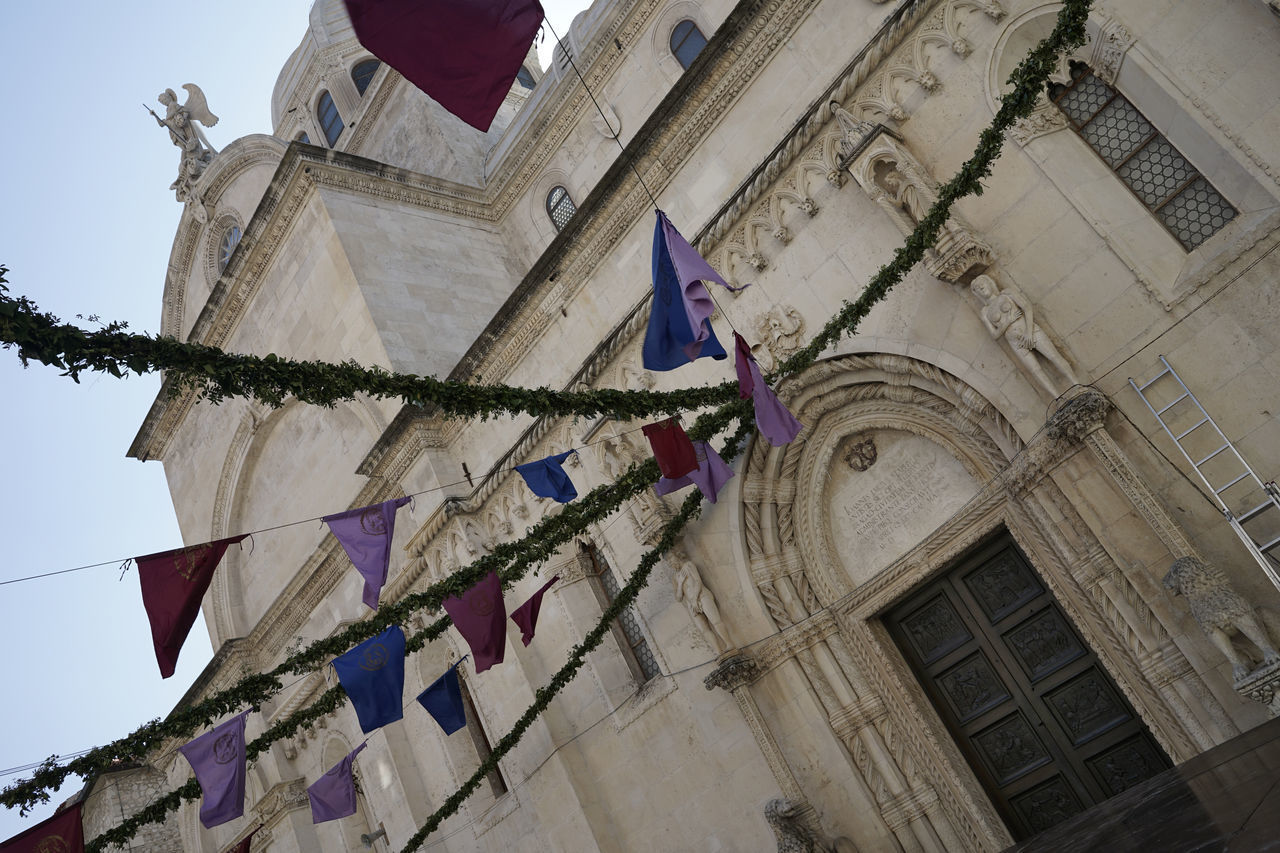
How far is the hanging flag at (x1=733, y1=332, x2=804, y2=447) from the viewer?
331 inches

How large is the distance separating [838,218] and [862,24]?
2224 mm

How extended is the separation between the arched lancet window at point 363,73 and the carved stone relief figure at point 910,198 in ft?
63.2

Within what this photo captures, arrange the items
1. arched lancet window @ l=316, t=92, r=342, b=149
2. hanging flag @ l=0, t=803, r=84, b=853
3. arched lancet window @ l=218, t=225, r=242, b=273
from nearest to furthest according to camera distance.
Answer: hanging flag @ l=0, t=803, r=84, b=853, arched lancet window @ l=218, t=225, r=242, b=273, arched lancet window @ l=316, t=92, r=342, b=149

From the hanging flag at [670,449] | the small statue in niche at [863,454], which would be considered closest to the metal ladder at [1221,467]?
the small statue in niche at [863,454]

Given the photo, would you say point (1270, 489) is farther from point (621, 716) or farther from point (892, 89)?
point (621, 716)

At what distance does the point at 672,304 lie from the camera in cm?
795

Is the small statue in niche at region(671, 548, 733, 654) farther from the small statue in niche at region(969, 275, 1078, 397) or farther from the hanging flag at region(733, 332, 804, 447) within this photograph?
the small statue in niche at region(969, 275, 1078, 397)

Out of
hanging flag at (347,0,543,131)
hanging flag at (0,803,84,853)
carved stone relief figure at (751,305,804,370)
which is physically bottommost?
hanging flag at (0,803,84,853)

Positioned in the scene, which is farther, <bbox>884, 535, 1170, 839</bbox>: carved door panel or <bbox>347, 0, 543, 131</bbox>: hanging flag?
<bbox>884, 535, 1170, 839</bbox>: carved door panel

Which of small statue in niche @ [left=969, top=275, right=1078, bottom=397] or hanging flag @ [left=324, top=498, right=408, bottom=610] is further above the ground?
hanging flag @ [left=324, top=498, right=408, bottom=610]

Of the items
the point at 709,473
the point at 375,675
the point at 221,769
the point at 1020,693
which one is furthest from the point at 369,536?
the point at 1020,693

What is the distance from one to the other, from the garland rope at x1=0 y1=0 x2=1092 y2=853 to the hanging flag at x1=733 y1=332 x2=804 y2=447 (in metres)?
0.42

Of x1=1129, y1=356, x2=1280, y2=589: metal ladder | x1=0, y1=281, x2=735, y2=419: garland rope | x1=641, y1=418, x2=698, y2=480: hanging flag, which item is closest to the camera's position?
x1=0, y1=281, x2=735, y2=419: garland rope

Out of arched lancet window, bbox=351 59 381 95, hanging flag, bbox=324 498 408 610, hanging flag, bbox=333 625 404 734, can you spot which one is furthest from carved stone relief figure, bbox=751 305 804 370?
arched lancet window, bbox=351 59 381 95
